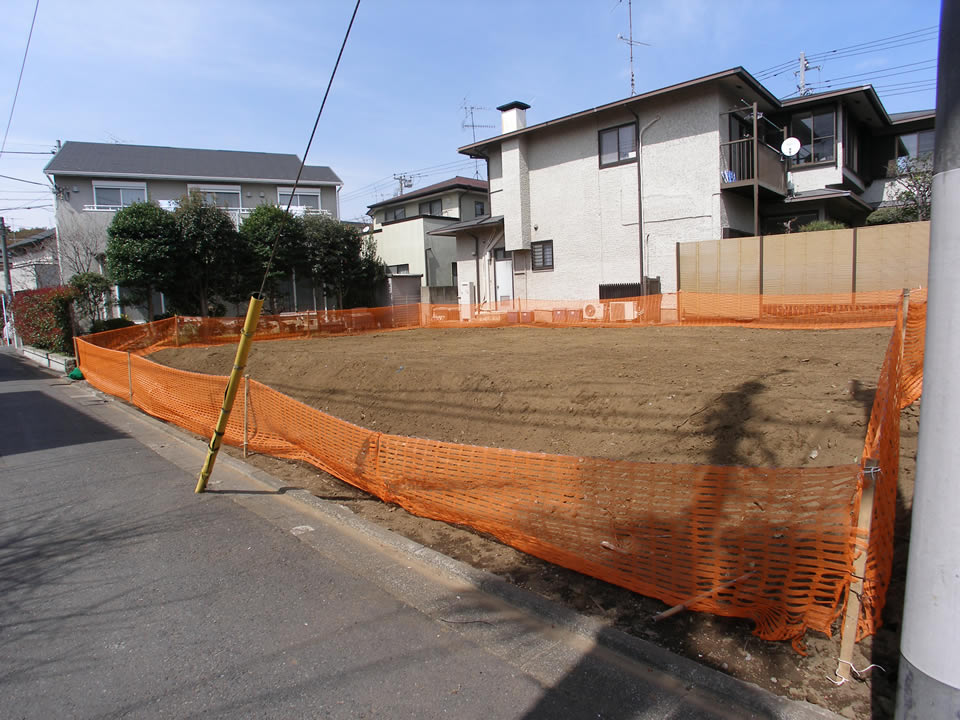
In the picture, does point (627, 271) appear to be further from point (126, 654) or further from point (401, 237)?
point (126, 654)

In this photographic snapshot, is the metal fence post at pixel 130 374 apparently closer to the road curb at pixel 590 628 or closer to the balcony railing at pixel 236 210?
the road curb at pixel 590 628

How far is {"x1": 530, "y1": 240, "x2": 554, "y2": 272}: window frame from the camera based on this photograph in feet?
74.0

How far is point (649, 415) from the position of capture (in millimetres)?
6547

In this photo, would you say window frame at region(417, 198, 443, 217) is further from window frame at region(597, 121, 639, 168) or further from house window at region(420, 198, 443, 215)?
window frame at region(597, 121, 639, 168)

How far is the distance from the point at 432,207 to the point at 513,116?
32.9 feet

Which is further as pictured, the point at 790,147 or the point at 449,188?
the point at 449,188

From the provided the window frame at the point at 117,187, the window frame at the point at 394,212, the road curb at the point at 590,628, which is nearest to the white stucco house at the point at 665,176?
the window frame at the point at 394,212

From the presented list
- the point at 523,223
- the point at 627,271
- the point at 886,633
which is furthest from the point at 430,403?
the point at 523,223

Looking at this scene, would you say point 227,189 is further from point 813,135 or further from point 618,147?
point 813,135

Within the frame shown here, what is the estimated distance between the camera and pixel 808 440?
525 cm

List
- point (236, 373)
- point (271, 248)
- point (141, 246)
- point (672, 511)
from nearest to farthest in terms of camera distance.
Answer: point (672, 511) → point (236, 373) → point (141, 246) → point (271, 248)

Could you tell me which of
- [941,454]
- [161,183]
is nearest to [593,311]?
[941,454]

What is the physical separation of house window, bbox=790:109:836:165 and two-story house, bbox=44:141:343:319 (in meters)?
20.4

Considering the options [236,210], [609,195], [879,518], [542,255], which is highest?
[236,210]
